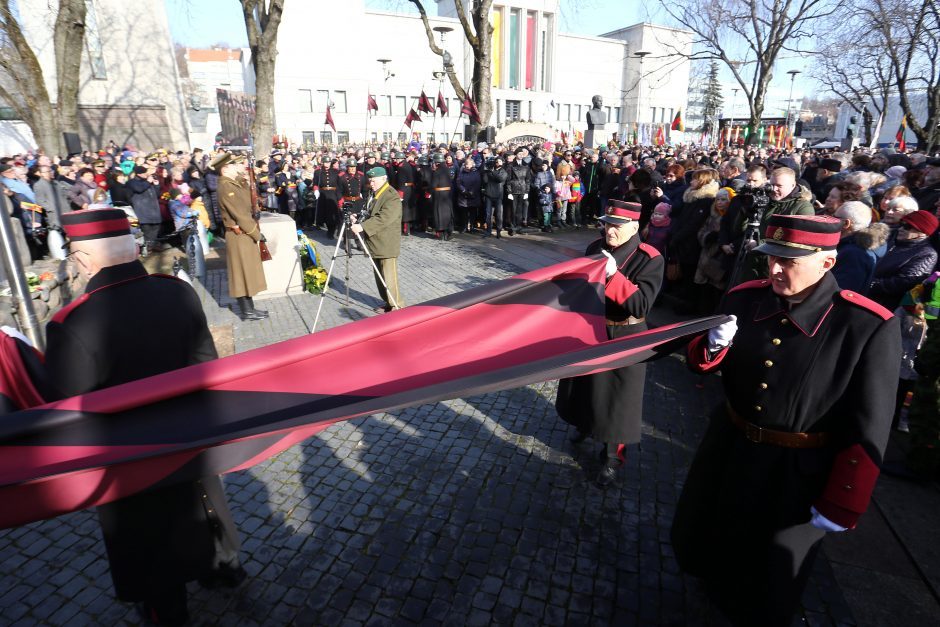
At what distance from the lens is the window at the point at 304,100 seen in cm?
4978

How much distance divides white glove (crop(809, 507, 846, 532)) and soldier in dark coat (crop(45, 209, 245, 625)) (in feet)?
9.38

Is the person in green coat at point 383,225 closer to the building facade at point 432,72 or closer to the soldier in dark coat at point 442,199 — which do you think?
the soldier in dark coat at point 442,199

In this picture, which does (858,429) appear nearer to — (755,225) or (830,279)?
(830,279)

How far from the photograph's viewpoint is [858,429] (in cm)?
223

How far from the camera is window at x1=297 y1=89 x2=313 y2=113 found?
49781 millimetres

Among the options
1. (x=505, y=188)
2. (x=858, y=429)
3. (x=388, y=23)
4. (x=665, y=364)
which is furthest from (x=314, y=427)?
(x=388, y=23)

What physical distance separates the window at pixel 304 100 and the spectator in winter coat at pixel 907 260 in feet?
172

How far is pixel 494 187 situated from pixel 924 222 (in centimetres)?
956

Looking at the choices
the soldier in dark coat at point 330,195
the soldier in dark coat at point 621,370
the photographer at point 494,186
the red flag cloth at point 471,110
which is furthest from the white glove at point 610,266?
the red flag cloth at point 471,110

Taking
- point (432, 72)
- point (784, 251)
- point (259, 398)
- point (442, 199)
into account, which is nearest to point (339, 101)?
point (432, 72)

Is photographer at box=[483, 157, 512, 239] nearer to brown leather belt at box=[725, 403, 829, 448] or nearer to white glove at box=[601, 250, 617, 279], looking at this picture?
white glove at box=[601, 250, 617, 279]

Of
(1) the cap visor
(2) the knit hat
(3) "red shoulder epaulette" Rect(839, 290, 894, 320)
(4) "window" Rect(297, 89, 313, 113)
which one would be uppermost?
(4) "window" Rect(297, 89, 313, 113)

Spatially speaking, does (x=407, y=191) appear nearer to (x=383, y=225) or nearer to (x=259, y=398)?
(x=383, y=225)

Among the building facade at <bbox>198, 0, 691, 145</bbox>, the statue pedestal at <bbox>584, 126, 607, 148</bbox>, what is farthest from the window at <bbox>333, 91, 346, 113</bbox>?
the statue pedestal at <bbox>584, 126, 607, 148</bbox>
